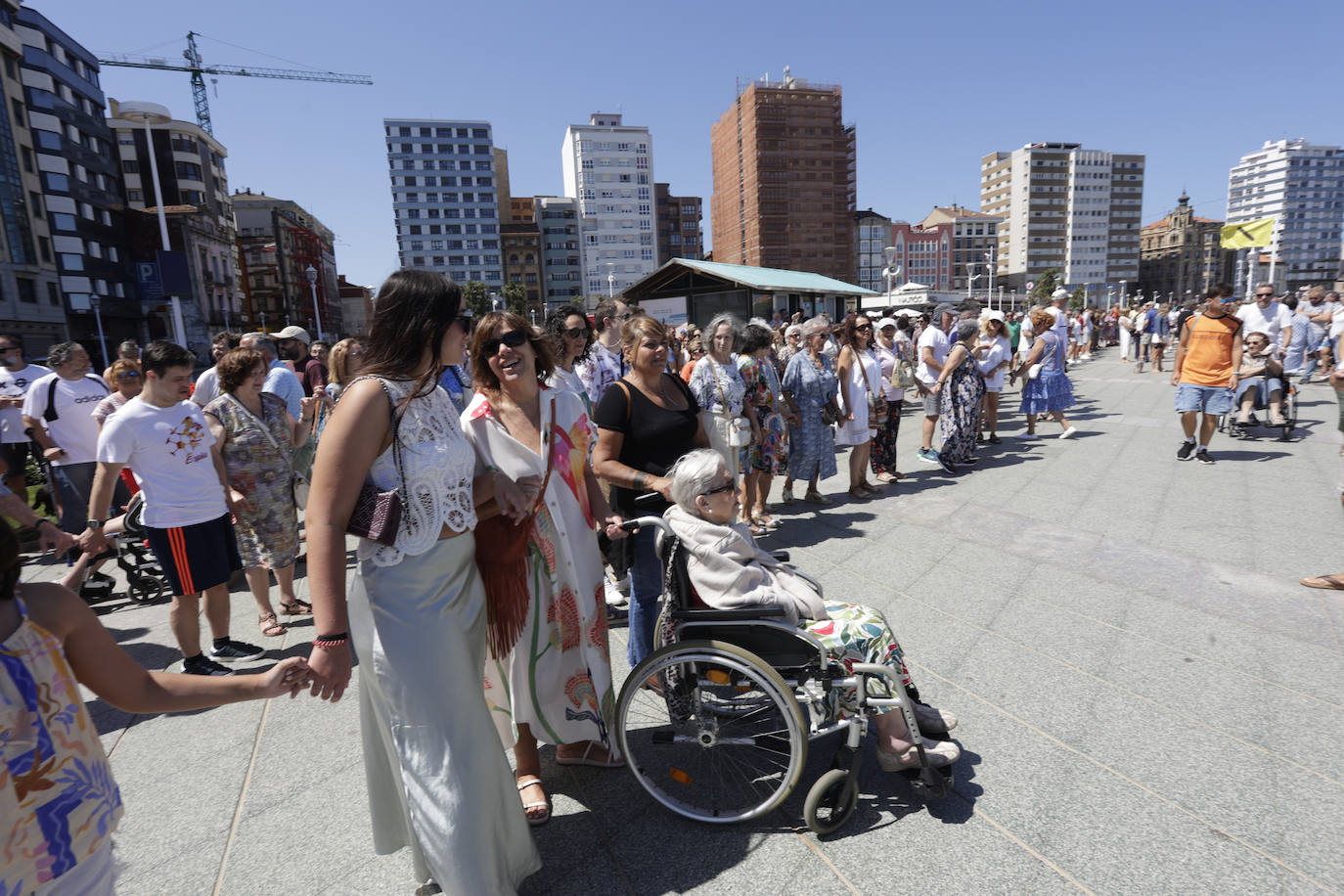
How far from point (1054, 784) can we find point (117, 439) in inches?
180

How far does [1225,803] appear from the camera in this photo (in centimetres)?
231

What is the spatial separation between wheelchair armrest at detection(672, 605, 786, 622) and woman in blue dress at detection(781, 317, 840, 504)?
422 cm

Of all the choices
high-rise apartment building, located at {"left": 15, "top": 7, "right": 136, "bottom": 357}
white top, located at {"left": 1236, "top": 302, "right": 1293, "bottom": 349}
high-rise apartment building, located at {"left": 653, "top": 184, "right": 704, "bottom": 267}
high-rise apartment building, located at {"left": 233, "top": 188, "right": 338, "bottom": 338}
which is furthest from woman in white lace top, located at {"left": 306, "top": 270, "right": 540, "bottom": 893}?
high-rise apartment building, located at {"left": 653, "top": 184, "right": 704, "bottom": 267}

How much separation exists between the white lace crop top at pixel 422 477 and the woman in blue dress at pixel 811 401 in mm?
4839

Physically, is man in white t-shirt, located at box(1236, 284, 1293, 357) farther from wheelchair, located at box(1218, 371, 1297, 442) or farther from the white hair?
the white hair

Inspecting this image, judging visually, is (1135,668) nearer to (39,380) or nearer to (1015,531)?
(1015,531)

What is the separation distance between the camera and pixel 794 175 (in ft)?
308

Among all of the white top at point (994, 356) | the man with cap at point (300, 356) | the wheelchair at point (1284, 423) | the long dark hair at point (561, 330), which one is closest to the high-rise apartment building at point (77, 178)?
the man with cap at point (300, 356)

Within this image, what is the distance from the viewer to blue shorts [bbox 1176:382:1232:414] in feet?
23.2

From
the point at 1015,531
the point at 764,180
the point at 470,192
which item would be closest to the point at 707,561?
the point at 1015,531

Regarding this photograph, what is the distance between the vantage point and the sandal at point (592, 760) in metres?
2.72

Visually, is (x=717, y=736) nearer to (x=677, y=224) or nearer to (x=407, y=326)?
(x=407, y=326)

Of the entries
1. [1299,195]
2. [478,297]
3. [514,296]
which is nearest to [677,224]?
[514,296]

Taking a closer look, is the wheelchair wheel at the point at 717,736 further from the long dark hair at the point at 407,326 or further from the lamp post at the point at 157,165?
the lamp post at the point at 157,165
